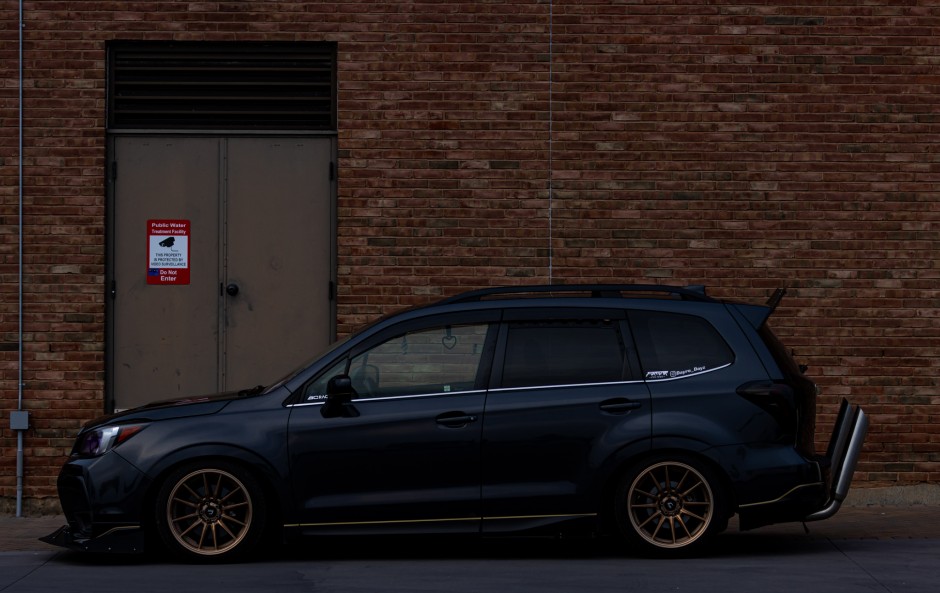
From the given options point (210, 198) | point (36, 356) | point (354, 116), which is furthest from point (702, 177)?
point (36, 356)

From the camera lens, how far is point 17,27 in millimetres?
11984

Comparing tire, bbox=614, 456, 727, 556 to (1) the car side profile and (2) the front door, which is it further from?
(2) the front door

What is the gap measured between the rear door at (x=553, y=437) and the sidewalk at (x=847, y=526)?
2.09m

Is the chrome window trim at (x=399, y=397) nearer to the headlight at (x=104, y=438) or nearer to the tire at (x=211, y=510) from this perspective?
the tire at (x=211, y=510)

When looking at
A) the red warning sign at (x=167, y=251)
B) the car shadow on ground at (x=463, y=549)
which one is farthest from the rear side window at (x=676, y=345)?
the red warning sign at (x=167, y=251)

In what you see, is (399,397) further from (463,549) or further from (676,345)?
(676,345)

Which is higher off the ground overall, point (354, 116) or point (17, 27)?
point (17, 27)

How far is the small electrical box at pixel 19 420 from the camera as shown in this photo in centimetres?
1179

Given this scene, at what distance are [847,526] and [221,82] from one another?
644cm

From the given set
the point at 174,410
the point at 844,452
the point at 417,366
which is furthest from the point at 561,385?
the point at 174,410

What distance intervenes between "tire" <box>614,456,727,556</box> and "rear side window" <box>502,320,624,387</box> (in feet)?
2.12

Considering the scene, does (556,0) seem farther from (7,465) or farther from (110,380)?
(7,465)

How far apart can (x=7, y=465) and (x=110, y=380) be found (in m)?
1.12

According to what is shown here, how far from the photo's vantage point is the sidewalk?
391 inches
